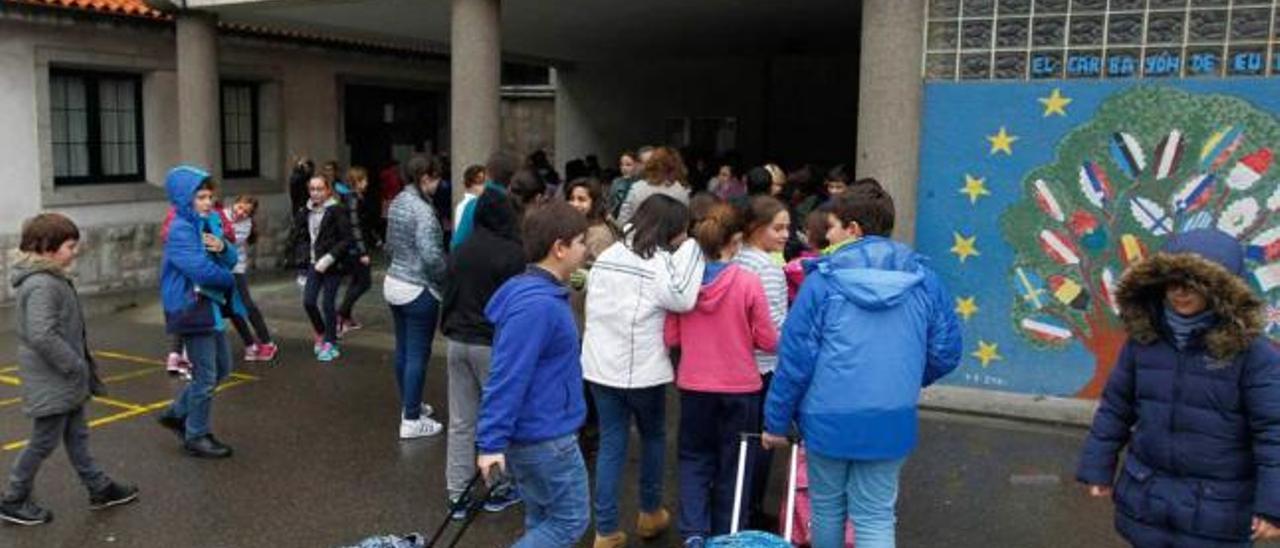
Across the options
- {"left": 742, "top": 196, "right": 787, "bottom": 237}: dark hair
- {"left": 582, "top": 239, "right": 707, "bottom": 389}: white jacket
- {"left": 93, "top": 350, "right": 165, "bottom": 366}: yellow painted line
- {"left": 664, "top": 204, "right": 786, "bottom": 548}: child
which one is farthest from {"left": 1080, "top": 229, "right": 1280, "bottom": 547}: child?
{"left": 93, "top": 350, "right": 165, "bottom": 366}: yellow painted line

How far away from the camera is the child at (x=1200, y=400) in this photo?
3.01 meters

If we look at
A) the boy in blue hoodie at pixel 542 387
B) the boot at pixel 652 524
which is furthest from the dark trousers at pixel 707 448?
the boy in blue hoodie at pixel 542 387

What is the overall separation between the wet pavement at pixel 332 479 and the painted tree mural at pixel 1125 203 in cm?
80

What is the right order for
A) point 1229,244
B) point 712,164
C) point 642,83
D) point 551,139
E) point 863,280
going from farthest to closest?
point 551,139
point 642,83
point 712,164
point 863,280
point 1229,244

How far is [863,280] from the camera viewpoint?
11.5 ft

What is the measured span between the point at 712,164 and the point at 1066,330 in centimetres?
676

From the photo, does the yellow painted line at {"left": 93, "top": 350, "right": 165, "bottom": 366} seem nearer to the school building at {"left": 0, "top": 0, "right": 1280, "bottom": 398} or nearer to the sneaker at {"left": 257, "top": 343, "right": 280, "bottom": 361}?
the sneaker at {"left": 257, "top": 343, "right": 280, "bottom": 361}

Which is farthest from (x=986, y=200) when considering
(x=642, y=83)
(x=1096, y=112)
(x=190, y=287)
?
(x=642, y=83)

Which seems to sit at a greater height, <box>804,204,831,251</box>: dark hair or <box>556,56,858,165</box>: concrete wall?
<box>556,56,858,165</box>: concrete wall

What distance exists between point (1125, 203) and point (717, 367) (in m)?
3.38

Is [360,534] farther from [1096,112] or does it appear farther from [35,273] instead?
[1096,112]

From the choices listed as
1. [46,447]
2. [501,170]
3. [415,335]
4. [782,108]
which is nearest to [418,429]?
[415,335]

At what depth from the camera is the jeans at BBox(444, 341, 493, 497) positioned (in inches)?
196

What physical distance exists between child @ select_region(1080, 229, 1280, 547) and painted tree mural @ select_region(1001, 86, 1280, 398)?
2832 millimetres
